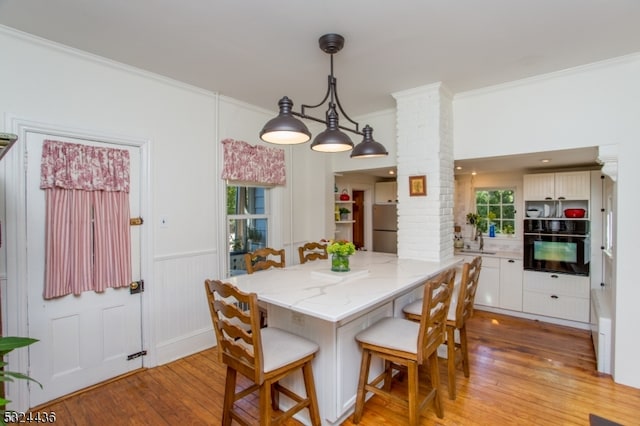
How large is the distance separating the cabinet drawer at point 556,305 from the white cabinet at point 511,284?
0.28 feet

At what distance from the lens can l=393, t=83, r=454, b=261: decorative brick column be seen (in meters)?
3.34

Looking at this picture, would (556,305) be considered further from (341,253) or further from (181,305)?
(181,305)

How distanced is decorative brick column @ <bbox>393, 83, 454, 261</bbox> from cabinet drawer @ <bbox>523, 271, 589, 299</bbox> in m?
1.38

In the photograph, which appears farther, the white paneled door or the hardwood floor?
the white paneled door

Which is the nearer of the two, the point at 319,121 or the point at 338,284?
the point at 319,121

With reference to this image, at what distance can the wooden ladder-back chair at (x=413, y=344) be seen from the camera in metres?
1.93

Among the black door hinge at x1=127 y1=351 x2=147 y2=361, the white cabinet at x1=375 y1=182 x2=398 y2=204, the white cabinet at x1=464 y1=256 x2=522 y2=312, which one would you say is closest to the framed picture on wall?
the white cabinet at x1=464 y1=256 x2=522 y2=312

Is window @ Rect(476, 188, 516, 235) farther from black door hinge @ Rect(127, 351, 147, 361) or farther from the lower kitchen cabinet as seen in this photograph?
black door hinge @ Rect(127, 351, 147, 361)

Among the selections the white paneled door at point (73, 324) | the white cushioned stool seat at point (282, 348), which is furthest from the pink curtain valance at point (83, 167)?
the white cushioned stool seat at point (282, 348)

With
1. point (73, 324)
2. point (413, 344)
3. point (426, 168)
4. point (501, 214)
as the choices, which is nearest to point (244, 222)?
point (73, 324)

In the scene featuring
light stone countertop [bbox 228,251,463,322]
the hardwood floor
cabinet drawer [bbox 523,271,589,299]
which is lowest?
the hardwood floor

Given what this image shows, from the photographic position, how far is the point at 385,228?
19.0ft

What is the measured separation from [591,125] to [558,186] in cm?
151

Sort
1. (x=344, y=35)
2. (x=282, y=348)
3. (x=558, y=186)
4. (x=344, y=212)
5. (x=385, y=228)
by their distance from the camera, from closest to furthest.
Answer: (x=282, y=348), (x=344, y=35), (x=558, y=186), (x=344, y=212), (x=385, y=228)
